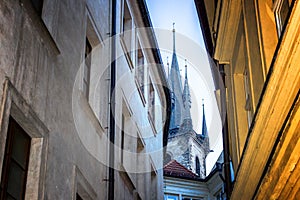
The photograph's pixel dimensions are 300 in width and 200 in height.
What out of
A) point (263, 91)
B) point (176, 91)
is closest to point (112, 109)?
point (263, 91)

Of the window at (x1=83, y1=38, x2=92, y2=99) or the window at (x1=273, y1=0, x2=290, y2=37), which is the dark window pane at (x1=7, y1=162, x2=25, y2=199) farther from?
the window at (x1=83, y1=38, x2=92, y2=99)

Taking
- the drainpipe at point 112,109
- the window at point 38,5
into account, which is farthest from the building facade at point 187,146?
the window at point 38,5

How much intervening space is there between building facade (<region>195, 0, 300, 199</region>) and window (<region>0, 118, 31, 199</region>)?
312cm

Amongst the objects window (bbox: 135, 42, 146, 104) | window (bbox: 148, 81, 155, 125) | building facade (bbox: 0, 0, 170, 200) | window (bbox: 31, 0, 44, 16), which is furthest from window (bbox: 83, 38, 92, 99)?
window (bbox: 148, 81, 155, 125)

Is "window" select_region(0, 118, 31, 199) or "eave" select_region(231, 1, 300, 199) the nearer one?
"eave" select_region(231, 1, 300, 199)

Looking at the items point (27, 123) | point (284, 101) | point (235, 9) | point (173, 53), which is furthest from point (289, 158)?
point (173, 53)

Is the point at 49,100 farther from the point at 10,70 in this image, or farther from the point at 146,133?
the point at 146,133

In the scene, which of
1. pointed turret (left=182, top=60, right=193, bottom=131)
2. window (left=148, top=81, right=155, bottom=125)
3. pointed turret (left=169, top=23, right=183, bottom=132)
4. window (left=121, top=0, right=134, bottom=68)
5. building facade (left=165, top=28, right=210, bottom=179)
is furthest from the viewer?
pointed turret (left=169, top=23, right=183, bottom=132)

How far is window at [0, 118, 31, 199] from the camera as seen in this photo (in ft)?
23.6

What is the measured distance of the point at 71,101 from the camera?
10.2 metres

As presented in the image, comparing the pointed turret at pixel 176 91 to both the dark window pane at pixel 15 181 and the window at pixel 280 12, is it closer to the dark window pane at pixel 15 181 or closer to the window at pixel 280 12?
the window at pixel 280 12

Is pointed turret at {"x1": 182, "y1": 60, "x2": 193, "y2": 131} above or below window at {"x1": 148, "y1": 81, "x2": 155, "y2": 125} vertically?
above

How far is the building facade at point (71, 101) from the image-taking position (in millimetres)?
7539

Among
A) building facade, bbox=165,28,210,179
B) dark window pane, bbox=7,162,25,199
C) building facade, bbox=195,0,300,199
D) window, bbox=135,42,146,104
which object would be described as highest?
building facade, bbox=165,28,210,179
